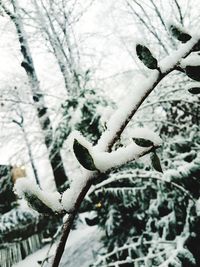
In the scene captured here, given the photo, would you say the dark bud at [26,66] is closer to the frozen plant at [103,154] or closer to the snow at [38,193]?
the frozen plant at [103,154]

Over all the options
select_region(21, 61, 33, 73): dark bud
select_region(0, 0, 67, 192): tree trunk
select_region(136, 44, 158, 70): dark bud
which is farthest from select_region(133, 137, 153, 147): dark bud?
select_region(21, 61, 33, 73): dark bud

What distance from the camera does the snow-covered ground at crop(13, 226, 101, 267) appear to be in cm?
878

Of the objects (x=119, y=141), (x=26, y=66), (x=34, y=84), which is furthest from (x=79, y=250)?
(x=119, y=141)

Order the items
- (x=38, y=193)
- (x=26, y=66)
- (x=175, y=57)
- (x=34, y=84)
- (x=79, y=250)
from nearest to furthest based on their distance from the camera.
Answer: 1. (x=38, y=193)
2. (x=175, y=57)
3. (x=34, y=84)
4. (x=79, y=250)
5. (x=26, y=66)

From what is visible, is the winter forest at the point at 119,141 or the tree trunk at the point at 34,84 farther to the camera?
the tree trunk at the point at 34,84

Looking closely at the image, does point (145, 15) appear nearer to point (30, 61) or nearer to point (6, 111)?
point (6, 111)

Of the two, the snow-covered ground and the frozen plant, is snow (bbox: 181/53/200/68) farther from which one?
the snow-covered ground

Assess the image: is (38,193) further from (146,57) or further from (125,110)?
(146,57)

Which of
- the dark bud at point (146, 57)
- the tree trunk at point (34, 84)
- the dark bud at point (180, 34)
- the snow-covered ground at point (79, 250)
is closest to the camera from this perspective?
the dark bud at point (146, 57)

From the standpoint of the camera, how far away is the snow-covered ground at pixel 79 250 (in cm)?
878

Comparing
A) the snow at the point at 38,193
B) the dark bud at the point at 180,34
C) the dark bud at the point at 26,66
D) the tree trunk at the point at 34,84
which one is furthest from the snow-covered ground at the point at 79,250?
the snow at the point at 38,193

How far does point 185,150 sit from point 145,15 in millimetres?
3166

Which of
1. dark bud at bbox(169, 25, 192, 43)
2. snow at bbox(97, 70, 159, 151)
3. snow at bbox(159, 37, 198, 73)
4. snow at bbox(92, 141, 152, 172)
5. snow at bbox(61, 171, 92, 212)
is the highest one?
dark bud at bbox(169, 25, 192, 43)

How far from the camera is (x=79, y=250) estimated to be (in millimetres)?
10312
